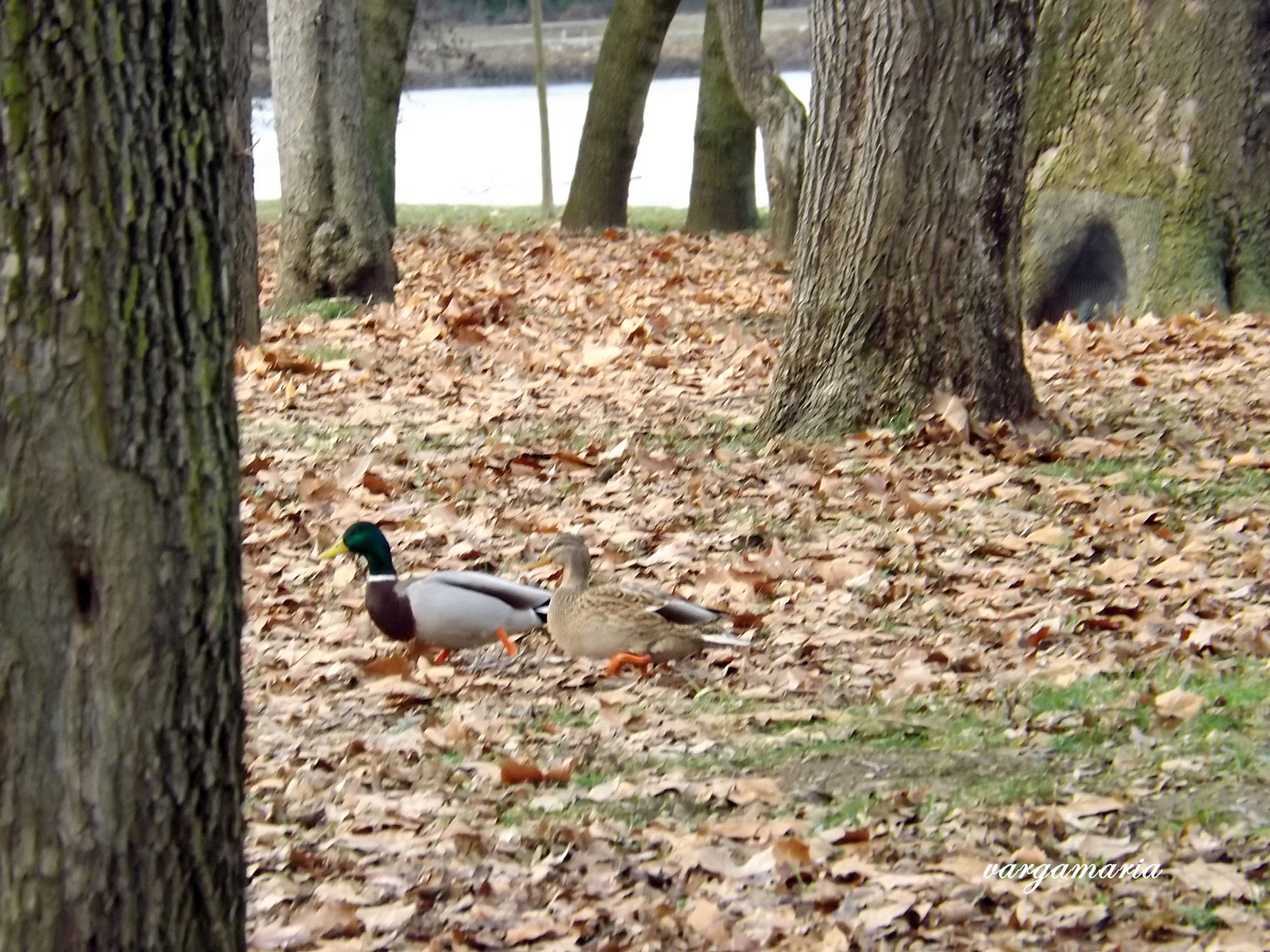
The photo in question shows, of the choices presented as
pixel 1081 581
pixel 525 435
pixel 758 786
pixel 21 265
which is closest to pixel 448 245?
pixel 525 435

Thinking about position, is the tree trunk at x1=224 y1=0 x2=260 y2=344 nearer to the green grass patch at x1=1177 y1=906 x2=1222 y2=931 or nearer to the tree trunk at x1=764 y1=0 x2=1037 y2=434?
the tree trunk at x1=764 y1=0 x2=1037 y2=434

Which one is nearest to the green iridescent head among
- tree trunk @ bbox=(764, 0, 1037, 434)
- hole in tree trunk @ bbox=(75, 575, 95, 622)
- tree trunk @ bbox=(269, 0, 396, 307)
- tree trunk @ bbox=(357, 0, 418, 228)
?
tree trunk @ bbox=(764, 0, 1037, 434)

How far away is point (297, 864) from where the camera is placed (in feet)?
13.6

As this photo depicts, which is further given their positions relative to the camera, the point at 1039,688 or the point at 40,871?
the point at 1039,688

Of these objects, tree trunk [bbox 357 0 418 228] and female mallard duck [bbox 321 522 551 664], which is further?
tree trunk [bbox 357 0 418 228]

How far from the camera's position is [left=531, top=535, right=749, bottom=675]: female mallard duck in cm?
541

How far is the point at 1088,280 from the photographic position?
12188 millimetres

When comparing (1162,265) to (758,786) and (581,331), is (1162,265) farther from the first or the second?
(758,786)

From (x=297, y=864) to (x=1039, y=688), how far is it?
2330 mm

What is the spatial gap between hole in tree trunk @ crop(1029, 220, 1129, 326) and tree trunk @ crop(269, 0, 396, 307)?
4.94 meters

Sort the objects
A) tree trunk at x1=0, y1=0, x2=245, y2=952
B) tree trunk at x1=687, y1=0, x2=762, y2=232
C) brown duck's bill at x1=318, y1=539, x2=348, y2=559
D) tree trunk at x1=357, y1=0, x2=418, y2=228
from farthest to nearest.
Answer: tree trunk at x1=687, y1=0, x2=762, y2=232 < tree trunk at x1=357, y1=0, x2=418, y2=228 < brown duck's bill at x1=318, y1=539, x2=348, y2=559 < tree trunk at x1=0, y1=0, x2=245, y2=952

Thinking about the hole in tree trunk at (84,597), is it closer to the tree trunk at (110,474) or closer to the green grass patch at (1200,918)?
the tree trunk at (110,474)

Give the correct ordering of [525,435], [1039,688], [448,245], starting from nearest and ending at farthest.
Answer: [1039,688] → [525,435] → [448,245]

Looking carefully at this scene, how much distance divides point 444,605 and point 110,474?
2.85 metres
